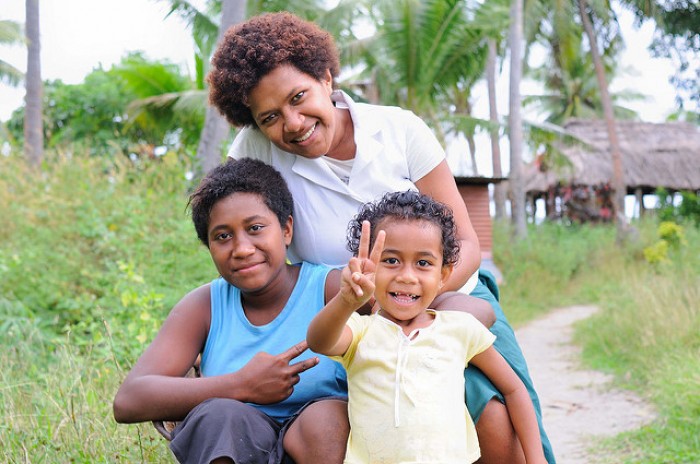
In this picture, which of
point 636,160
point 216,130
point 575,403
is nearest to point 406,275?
point 575,403

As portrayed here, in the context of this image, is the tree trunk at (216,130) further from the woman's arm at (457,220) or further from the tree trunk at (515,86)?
the tree trunk at (515,86)

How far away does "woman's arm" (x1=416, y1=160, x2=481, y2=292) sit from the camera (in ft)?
8.00

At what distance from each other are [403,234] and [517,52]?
14552 millimetres

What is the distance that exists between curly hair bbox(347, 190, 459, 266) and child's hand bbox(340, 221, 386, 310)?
29 centimetres

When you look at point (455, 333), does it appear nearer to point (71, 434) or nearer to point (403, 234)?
point (403, 234)

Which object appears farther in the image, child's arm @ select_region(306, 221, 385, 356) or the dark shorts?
the dark shorts

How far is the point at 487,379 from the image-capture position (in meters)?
2.31

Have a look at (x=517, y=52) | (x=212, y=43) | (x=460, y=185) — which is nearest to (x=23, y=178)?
(x=212, y=43)

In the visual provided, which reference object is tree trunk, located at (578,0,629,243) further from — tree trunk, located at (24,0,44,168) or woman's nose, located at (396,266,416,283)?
woman's nose, located at (396,266,416,283)

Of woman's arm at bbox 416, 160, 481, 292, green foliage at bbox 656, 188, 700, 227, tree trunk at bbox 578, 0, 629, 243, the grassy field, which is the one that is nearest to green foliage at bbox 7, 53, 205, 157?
Result: the grassy field

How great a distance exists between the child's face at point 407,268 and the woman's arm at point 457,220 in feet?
0.73

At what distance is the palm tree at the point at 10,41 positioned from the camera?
613 inches

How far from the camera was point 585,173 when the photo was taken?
23438 millimetres

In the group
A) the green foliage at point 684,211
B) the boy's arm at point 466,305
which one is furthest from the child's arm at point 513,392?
the green foliage at point 684,211
